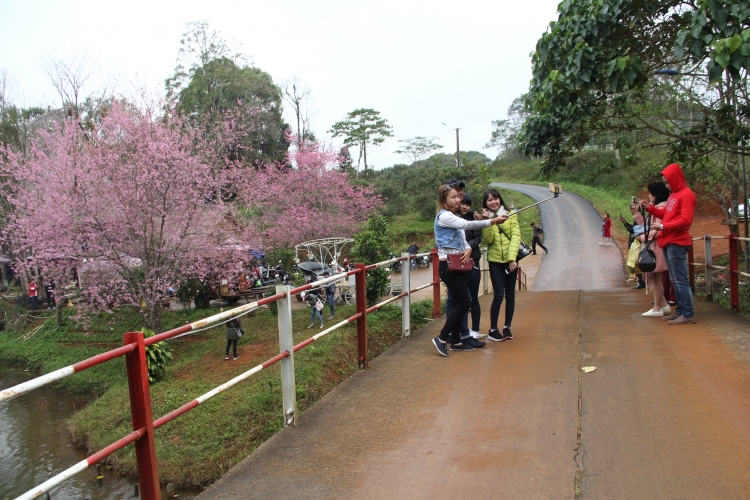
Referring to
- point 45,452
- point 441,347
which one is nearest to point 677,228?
point 441,347

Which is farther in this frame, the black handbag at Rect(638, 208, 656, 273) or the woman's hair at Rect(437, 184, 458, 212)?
the black handbag at Rect(638, 208, 656, 273)

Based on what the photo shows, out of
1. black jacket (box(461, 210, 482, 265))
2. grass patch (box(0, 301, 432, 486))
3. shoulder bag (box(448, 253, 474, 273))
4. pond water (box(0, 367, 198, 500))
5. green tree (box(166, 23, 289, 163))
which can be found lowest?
pond water (box(0, 367, 198, 500))

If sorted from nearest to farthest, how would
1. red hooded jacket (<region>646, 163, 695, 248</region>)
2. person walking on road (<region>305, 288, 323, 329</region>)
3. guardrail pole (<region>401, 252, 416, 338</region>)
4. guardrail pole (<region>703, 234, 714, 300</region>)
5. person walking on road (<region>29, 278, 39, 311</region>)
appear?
red hooded jacket (<region>646, 163, 695, 248</region>) → guardrail pole (<region>401, 252, 416, 338</region>) → guardrail pole (<region>703, 234, 714, 300</region>) → person walking on road (<region>305, 288, 323, 329</region>) → person walking on road (<region>29, 278, 39, 311</region>)

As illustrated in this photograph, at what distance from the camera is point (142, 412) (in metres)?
2.71

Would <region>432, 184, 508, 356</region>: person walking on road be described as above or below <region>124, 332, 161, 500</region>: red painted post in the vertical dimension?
above

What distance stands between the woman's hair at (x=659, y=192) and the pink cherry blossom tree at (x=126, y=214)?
11.3 m

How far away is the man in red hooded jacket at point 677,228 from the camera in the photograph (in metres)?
6.16

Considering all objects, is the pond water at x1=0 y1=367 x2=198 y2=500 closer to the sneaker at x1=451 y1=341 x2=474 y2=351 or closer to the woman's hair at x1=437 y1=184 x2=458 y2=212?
the sneaker at x1=451 y1=341 x2=474 y2=351

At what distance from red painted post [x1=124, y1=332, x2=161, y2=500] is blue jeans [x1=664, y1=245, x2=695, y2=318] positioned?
571cm

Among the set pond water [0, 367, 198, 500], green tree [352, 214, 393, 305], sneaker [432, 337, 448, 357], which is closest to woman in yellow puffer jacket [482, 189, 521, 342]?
sneaker [432, 337, 448, 357]

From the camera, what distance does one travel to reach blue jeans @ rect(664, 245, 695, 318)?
6.28m

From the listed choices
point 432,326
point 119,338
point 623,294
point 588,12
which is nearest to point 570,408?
point 432,326

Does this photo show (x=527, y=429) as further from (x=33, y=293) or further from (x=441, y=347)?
(x=33, y=293)

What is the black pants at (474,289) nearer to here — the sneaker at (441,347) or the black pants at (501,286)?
the black pants at (501,286)
